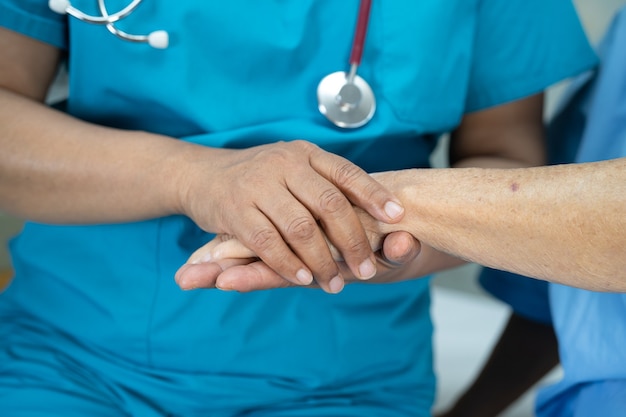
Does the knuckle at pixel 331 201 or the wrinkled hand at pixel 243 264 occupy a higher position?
the knuckle at pixel 331 201

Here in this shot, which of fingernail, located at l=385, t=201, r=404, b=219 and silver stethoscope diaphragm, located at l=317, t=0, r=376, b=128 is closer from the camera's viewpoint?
fingernail, located at l=385, t=201, r=404, b=219

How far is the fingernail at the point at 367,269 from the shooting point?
836mm

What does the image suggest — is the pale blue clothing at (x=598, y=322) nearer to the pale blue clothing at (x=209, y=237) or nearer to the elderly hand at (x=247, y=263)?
the pale blue clothing at (x=209, y=237)

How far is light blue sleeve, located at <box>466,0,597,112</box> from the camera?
3.59ft

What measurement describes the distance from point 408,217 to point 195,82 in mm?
296

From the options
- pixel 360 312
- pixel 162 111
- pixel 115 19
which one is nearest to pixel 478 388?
pixel 360 312

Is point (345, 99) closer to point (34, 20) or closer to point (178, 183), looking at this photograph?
point (178, 183)

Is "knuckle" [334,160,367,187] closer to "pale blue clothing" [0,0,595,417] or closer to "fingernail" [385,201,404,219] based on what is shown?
"fingernail" [385,201,404,219]

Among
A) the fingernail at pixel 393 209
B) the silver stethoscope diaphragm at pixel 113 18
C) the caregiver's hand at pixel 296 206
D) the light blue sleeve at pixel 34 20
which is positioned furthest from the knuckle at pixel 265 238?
the light blue sleeve at pixel 34 20

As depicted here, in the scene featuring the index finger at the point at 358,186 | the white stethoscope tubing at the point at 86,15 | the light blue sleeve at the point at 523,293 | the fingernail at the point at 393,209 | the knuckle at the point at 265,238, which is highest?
the white stethoscope tubing at the point at 86,15

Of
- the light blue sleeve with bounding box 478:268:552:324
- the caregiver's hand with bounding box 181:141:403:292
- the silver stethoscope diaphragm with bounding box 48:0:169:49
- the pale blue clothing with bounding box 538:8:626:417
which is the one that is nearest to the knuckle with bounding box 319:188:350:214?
the caregiver's hand with bounding box 181:141:403:292

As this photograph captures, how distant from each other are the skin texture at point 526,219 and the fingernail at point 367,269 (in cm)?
5

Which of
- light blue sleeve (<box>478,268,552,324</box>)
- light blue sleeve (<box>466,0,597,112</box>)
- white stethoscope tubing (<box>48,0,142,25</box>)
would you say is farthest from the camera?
light blue sleeve (<box>478,268,552,324</box>)

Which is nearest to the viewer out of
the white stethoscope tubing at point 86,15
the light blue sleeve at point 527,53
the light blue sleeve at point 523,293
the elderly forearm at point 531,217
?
the elderly forearm at point 531,217
